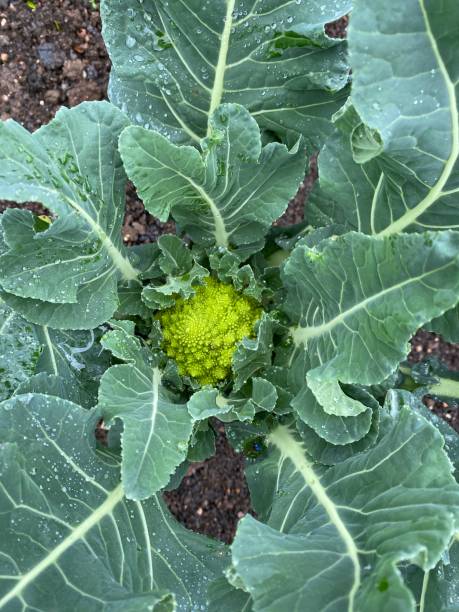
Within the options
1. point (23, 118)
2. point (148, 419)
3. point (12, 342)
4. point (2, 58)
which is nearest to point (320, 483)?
point (148, 419)

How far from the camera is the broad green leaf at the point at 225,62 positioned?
1.34 metres

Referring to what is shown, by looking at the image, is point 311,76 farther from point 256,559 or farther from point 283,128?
point 256,559

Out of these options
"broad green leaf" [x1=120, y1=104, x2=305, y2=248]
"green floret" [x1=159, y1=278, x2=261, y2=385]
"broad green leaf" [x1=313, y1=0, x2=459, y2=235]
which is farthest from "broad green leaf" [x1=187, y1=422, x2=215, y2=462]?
"broad green leaf" [x1=313, y1=0, x2=459, y2=235]

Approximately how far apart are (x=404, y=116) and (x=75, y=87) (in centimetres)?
125

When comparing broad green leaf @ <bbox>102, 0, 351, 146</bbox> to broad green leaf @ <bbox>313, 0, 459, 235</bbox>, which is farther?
broad green leaf @ <bbox>102, 0, 351, 146</bbox>

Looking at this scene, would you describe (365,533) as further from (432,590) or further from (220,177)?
(220,177)

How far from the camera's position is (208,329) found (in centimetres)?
144

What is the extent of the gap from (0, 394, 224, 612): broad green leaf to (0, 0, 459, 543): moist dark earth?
0.61 metres

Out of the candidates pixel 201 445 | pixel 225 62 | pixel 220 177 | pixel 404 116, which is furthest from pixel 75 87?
pixel 404 116

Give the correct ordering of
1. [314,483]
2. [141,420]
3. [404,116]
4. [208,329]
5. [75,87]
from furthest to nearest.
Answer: [75,87]
[208,329]
[314,483]
[141,420]
[404,116]

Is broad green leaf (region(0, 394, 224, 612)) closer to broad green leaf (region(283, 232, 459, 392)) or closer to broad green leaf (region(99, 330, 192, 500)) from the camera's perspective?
broad green leaf (region(99, 330, 192, 500))

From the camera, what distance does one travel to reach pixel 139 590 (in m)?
1.24

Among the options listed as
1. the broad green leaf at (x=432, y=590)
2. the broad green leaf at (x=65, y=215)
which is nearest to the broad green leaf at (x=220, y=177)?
the broad green leaf at (x=65, y=215)

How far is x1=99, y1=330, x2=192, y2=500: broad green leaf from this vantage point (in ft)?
3.64
